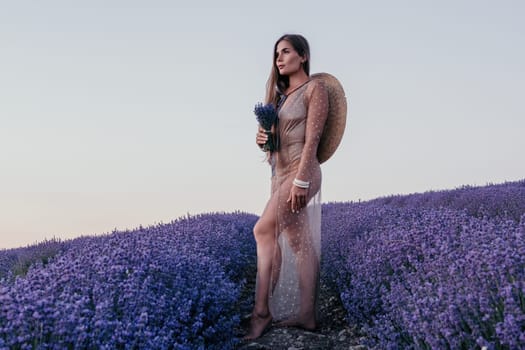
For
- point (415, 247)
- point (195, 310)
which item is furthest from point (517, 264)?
point (195, 310)

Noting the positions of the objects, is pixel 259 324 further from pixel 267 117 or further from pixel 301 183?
pixel 267 117

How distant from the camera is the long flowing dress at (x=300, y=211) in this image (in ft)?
13.0

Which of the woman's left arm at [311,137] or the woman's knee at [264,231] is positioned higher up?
the woman's left arm at [311,137]

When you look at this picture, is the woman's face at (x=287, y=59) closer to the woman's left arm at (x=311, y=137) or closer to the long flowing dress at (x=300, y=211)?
the long flowing dress at (x=300, y=211)

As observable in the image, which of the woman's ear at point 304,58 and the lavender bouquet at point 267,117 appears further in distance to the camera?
the woman's ear at point 304,58

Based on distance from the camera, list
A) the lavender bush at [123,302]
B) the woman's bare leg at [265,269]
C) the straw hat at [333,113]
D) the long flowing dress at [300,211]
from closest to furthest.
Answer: the lavender bush at [123,302], the long flowing dress at [300,211], the woman's bare leg at [265,269], the straw hat at [333,113]

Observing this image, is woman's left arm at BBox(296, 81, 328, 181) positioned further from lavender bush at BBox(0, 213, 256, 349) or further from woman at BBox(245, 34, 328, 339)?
lavender bush at BBox(0, 213, 256, 349)

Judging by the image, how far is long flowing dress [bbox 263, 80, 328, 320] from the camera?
3.95 m

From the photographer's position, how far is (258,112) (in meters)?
4.02

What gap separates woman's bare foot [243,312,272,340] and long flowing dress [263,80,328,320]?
21 centimetres

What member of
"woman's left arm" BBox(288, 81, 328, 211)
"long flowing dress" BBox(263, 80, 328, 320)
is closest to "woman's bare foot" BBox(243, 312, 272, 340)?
"long flowing dress" BBox(263, 80, 328, 320)

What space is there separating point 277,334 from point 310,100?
1752mm

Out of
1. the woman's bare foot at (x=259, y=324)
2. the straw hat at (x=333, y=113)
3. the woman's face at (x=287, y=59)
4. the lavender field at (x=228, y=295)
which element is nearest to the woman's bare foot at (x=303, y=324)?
the woman's bare foot at (x=259, y=324)

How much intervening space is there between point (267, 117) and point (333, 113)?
21.6 inches
